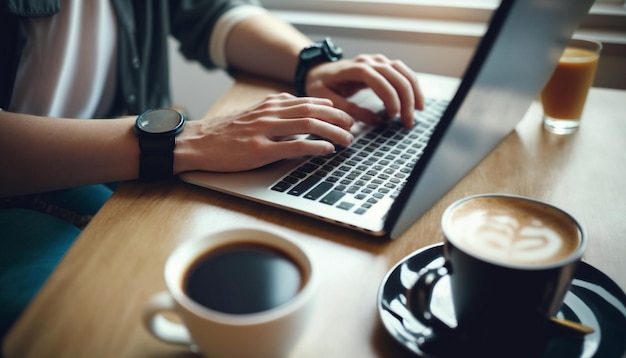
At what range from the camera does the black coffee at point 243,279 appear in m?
0.40

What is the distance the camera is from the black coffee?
0.40m

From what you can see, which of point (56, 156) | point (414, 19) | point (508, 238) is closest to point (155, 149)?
point (56, 156)

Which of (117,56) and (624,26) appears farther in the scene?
(624,26)

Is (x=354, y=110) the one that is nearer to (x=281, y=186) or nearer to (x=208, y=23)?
(x=281, y=186)

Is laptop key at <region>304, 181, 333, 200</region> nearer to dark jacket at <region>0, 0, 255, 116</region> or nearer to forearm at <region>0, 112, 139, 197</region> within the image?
forearm at <region>0, 112, 139, 197</region>

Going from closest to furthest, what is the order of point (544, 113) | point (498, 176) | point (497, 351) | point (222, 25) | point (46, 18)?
point (497, 351)
point (498, 176)
point (544, 113)
point (46, 18)
point (222, 25)

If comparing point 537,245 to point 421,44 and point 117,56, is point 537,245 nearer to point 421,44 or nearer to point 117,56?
point 117,56

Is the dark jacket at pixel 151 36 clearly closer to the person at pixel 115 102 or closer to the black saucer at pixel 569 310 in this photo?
the person at pixel 115 102

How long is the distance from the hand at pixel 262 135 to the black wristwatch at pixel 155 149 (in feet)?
0.04

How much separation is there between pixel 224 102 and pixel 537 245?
60cm

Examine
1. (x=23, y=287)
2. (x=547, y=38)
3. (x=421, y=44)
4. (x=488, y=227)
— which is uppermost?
(x=547, y=38)

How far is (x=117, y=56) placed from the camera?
1042 millimetres

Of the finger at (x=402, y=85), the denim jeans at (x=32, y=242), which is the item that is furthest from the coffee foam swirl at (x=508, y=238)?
the denim jeans at (x=32, y=242)

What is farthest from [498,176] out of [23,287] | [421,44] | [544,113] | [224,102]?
[421,44]
